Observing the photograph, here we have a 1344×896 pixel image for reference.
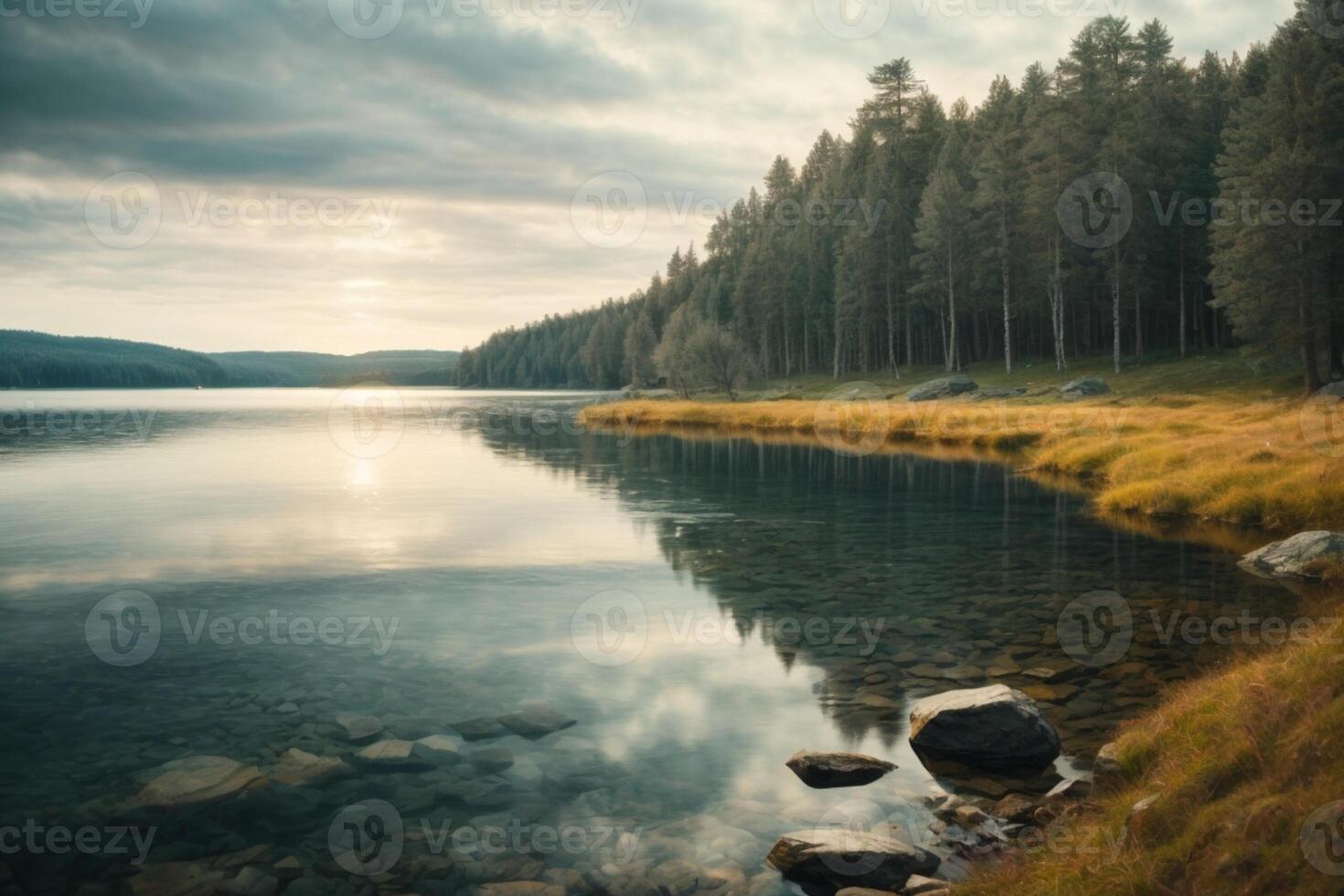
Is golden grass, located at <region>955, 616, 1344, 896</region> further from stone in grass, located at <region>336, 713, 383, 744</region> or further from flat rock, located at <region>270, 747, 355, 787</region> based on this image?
stone in grass, located at <region>336, 713, 383, 744</region>

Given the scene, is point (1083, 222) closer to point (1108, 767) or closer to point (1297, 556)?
point (1297, 556)

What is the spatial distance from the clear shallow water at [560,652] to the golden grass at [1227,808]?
1928 millimetres

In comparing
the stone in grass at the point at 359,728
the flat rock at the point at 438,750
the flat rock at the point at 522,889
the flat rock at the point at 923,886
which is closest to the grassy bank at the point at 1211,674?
the flat rock at the point at 923,886

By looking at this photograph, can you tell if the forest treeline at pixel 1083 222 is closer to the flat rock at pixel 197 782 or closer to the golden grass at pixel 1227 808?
the golden grass at pixel 1227 808

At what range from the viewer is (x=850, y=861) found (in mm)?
7281

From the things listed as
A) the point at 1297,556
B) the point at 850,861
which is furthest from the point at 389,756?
the point at 1297,556

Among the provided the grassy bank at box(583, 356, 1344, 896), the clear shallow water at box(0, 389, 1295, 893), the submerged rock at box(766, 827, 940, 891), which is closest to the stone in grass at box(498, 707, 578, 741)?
the clear shallow water at box(0, 389, 1295, 893)

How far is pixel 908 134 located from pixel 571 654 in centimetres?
8599

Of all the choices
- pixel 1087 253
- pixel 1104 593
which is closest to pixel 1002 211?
pixel 1087 253

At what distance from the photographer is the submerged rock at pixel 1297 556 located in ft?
55.1

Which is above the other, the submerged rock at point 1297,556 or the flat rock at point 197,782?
the submerged rock at point 1297,556

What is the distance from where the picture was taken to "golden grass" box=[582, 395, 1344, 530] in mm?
22125

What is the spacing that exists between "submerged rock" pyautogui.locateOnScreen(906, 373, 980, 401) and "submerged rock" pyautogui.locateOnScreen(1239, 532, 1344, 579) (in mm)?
42318

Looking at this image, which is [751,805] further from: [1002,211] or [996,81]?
[996,81]
